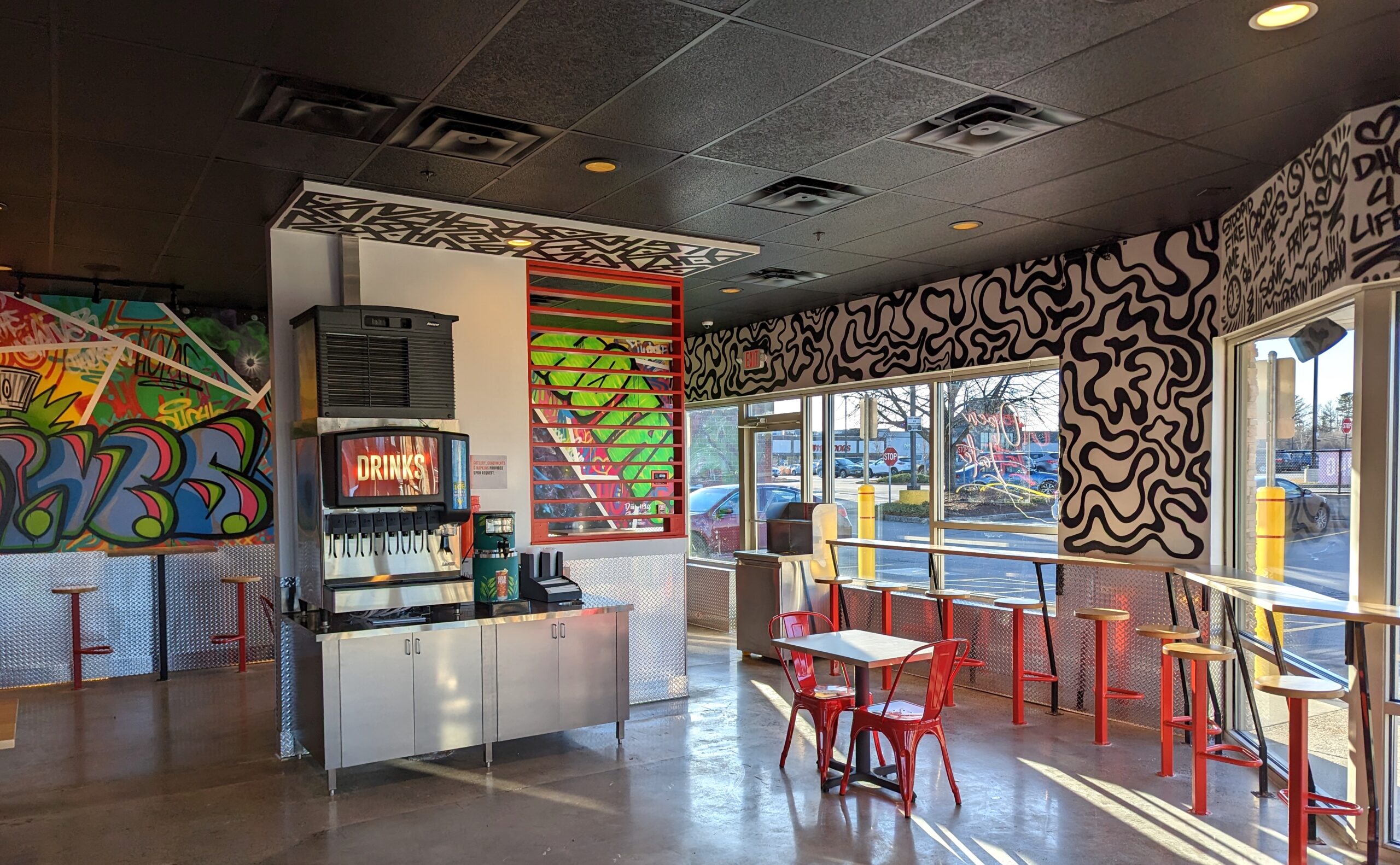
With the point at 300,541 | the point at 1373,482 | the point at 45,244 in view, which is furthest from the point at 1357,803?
the point at 45,244

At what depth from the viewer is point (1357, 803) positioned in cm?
411

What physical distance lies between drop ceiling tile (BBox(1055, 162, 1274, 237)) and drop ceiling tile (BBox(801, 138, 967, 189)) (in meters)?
1.36

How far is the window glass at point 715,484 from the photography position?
10391 millimetres

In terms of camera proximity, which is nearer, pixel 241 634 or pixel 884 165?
pixel 884 165

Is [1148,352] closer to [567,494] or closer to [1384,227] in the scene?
[1384,227]

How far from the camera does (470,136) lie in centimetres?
429

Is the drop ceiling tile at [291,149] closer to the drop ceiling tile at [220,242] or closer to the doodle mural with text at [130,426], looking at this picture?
the drop ceiling tile at [220,242]

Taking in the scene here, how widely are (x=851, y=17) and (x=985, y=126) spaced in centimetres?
128

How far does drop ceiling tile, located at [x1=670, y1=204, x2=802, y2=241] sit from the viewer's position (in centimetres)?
565

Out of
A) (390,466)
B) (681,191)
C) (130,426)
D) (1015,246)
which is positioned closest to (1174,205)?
(1015,246)

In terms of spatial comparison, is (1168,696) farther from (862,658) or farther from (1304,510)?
(862,658)

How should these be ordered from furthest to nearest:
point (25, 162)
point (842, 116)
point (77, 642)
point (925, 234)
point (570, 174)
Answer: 1. point (77, 642)
2. point (925, 234)
3. point (570, 174)
4. point (25, 162)
5. point (842, 116)

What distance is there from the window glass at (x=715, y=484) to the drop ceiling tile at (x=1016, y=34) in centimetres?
683

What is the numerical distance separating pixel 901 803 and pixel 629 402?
12.4 feet
